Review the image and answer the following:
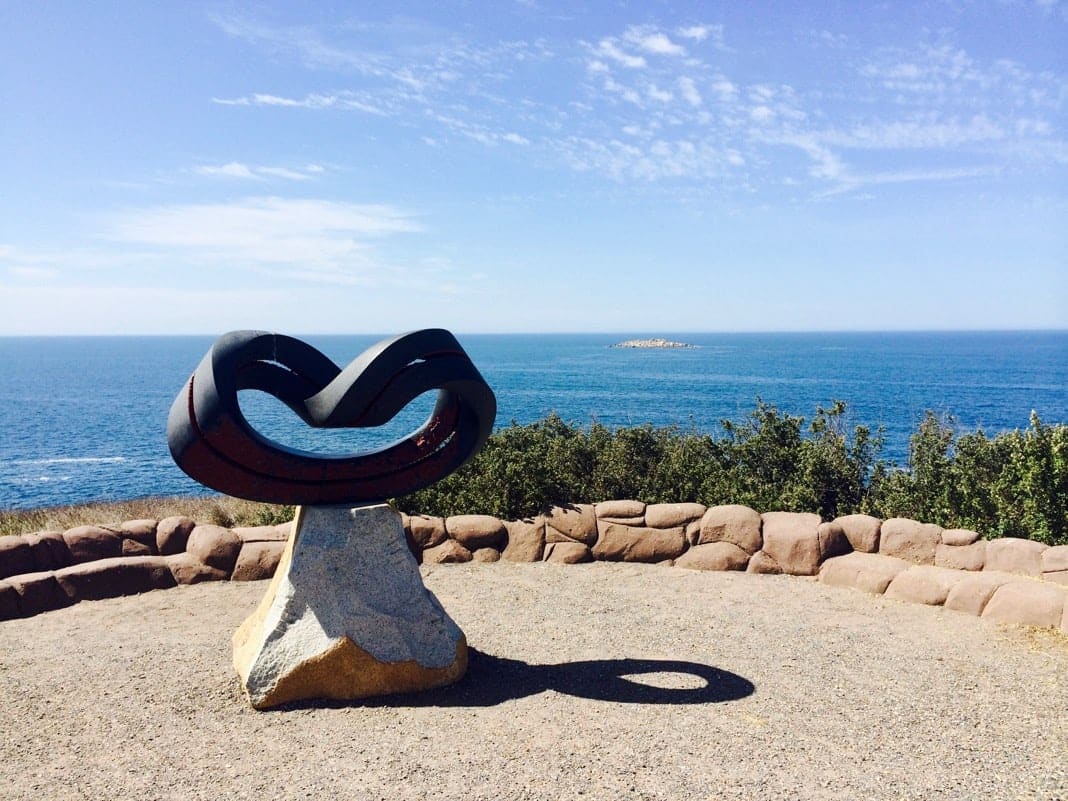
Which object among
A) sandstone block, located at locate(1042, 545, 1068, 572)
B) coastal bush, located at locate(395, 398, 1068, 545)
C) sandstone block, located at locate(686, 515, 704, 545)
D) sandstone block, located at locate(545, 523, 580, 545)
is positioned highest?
coastal bush, located at locate(395, 398, 1068, 545)

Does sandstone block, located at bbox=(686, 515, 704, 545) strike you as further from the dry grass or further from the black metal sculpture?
the dry grass

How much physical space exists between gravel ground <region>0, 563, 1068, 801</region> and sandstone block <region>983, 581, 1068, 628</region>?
0.63 feet

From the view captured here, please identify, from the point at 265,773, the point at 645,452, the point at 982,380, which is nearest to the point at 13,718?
the point at 265,773

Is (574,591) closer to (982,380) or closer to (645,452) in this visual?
(645,452)

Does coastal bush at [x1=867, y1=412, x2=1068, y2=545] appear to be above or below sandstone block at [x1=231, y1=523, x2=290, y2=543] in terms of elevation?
above

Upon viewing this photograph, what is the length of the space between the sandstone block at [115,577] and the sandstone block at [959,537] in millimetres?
9161

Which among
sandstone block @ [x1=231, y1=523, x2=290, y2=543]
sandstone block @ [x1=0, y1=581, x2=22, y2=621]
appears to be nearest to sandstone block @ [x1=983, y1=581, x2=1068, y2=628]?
sandstone block @ [x1=231, y1=523, x2=290, y2=543]

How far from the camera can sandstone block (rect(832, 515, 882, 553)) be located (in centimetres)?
966

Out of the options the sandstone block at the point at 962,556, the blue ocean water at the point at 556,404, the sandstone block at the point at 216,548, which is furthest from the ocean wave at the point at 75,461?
the sandstone block at the point at 962,556

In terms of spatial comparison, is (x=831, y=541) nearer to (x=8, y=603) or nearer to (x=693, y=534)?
(x=693, y=534)

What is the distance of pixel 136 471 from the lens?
36.6 meters

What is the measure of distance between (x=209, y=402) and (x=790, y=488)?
855 cm

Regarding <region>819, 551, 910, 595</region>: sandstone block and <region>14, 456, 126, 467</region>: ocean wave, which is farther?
<region>14, 456, 126, 467</region>: ocean wave

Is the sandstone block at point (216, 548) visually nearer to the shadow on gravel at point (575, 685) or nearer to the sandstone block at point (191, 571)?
the sandstone block at point (191, 571)
